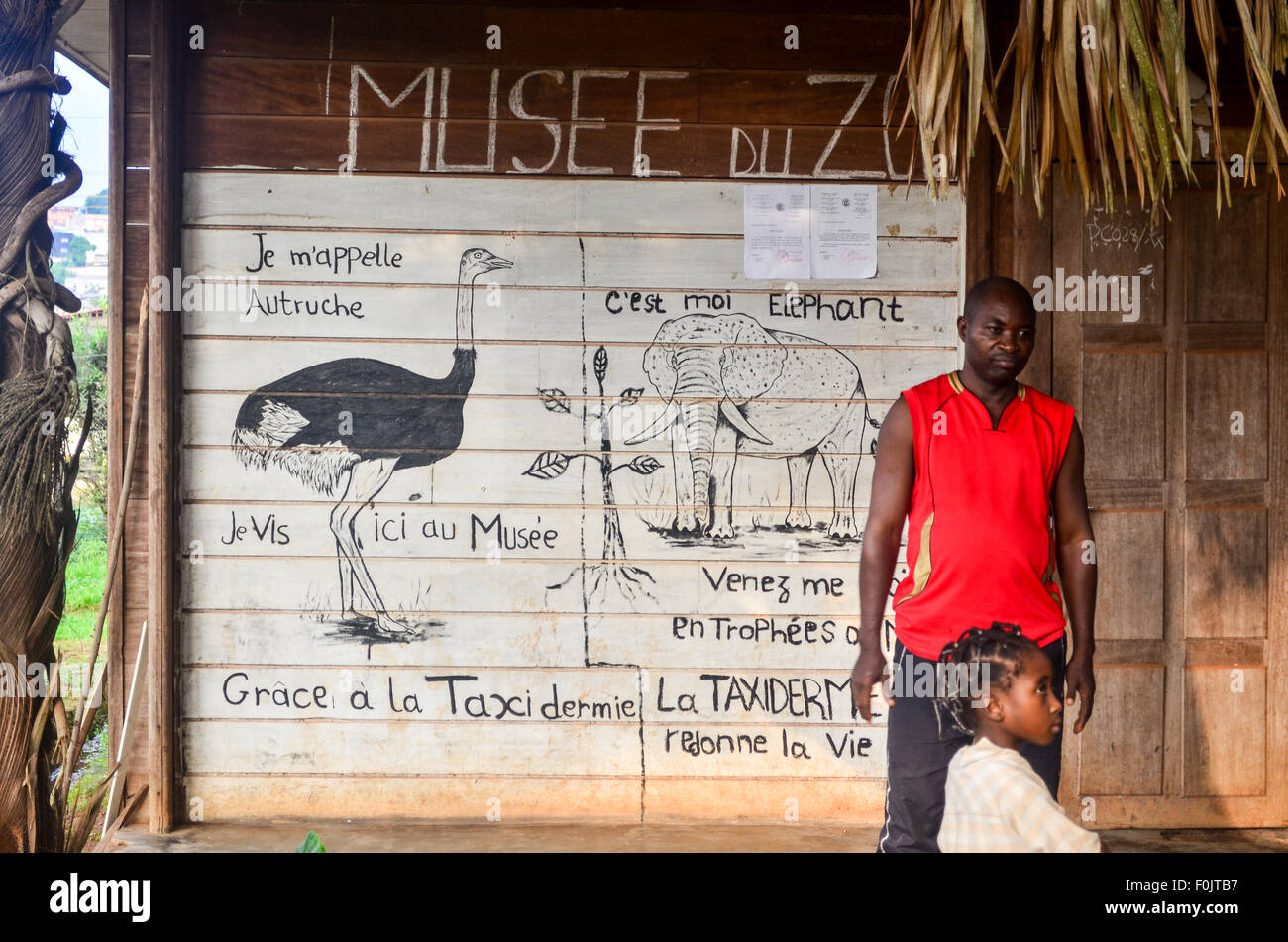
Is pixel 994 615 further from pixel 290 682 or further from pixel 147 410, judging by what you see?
pixel 147 410

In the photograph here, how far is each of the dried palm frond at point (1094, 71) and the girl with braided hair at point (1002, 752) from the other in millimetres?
1338

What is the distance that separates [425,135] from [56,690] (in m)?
2.43

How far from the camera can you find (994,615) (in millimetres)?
2645

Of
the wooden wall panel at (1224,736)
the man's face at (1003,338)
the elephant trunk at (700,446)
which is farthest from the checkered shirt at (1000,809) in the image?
the wooden wall panel at (1224,736)

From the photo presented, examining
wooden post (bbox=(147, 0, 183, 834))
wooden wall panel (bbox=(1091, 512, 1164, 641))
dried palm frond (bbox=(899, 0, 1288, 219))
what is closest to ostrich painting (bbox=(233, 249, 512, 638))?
A: wooden post (bbox=(147, 0, 183, 834))

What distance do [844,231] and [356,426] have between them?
6.82 ft

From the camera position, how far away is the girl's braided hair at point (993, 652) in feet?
8.54

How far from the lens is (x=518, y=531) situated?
403 cm

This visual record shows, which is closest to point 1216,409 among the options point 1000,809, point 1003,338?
point 1003,338

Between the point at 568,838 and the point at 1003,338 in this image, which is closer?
the point at 1003,338

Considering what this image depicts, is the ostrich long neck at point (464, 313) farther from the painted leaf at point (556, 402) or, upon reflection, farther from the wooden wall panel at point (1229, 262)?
the wooden wall panel at point (1229, 262)

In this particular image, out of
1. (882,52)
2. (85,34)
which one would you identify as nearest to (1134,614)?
(882,52)

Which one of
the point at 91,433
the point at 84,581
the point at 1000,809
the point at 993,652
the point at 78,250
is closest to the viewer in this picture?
the point at 1000,809

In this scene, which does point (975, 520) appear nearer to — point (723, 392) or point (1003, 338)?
point (1003, 338)
